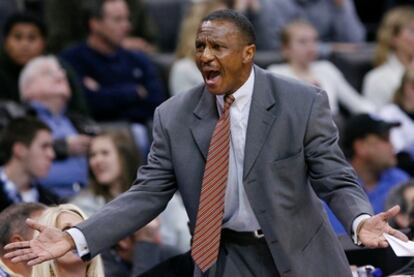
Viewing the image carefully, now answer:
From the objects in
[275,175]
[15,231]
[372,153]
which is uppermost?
[275,175]

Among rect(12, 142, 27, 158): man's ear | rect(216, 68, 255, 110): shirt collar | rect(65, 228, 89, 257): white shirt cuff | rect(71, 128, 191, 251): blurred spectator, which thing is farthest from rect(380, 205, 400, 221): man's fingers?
rect(12, 142, 27, 158): man's ear

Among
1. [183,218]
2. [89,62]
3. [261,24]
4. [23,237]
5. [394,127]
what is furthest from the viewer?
[261,24]

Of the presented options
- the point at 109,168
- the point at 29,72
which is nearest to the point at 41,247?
the point at 109,168

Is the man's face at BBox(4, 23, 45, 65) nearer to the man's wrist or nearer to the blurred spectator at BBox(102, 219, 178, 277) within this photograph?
the blurred spectator at BBox(102, 219, 178, 277)

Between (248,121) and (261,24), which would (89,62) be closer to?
(261,24)

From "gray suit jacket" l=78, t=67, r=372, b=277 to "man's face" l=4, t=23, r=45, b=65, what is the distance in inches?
159

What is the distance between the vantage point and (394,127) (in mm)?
8070

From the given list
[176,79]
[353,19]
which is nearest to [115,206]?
[176,79]

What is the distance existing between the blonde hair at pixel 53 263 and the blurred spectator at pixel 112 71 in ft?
13.0

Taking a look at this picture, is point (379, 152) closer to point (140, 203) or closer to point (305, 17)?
point (305, 17)

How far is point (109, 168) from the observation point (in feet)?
24.3

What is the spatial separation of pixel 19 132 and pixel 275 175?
329cm

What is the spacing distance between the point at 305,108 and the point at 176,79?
14.8 feet

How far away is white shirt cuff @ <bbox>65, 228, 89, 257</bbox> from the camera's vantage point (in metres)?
4.31
